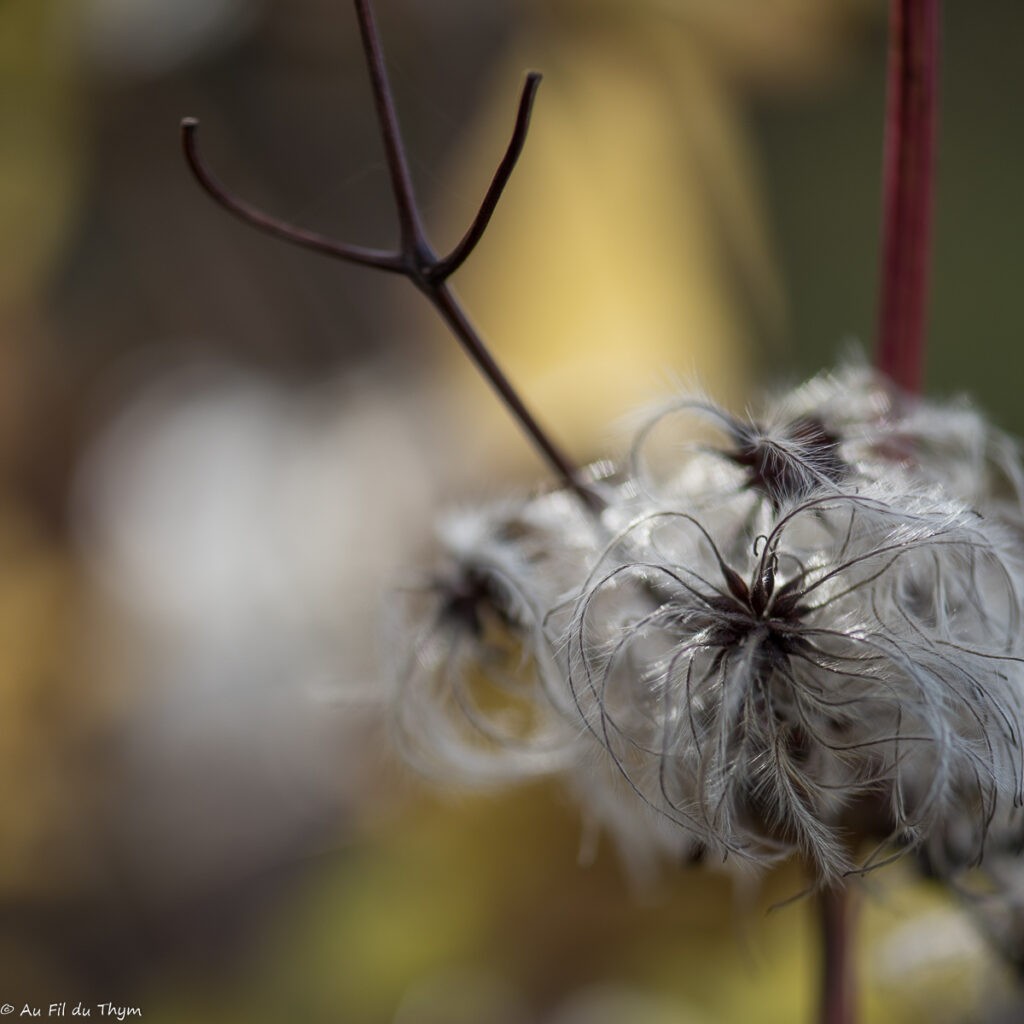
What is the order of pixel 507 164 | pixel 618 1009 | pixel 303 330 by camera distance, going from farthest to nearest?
pixel 303 330, pixel 618 1009, pixel 507 164

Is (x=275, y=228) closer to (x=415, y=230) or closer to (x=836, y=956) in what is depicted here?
(x=415, y=230)

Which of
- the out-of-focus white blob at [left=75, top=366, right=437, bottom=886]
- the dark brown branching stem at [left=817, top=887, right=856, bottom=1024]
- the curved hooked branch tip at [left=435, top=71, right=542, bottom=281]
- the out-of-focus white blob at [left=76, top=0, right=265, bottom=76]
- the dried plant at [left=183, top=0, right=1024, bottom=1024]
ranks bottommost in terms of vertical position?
the dark brown branching stem at [left=817, top=887, right=856, bottom=1024]

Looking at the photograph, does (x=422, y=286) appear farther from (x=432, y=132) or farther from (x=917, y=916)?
(x=432, y=132)

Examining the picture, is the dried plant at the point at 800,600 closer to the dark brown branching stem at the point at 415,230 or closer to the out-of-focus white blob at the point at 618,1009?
the dark brown branching stem at the point at 415,230

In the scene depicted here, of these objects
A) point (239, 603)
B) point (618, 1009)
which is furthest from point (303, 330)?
point (618, 1009)

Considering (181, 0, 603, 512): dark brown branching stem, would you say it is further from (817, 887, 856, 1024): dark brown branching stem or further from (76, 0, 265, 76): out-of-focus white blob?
(76, 0, 265, 76): out-of-focus white blob

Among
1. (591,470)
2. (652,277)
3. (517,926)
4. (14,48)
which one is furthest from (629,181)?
(591,470)

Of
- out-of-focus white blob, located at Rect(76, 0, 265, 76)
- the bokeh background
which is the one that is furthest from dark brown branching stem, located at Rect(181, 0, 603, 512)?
out-of-focus white blob, located at Rect(76, 0, 265, 76)

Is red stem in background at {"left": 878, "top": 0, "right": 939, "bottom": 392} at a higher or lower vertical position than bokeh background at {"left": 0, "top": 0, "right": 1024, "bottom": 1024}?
lower
